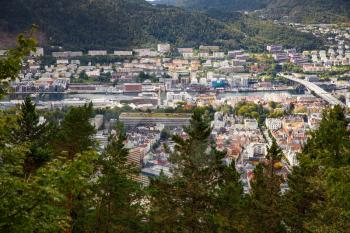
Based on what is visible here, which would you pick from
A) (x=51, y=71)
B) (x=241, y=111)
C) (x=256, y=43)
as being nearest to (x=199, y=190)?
(x=241, y=111)

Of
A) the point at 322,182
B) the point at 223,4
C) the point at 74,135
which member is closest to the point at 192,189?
the point at 322,182

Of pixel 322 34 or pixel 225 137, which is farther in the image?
pixel 322 34

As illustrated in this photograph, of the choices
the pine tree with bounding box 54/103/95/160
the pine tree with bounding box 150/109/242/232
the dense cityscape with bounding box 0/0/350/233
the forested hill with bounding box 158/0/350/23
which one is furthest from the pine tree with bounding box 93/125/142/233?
the forested hill with bounding box 158/0/350/23

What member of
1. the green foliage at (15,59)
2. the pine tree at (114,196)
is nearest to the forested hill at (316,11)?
the pine tree at (114,196)

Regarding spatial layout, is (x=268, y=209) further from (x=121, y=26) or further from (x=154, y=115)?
Answer: (x=121, y=26)

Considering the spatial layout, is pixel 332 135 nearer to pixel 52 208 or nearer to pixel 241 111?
pixel 52 208

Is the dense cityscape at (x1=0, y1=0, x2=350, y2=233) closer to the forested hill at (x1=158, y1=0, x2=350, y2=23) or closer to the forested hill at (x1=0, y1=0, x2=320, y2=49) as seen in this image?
the forested hill at (x1=158, y1=0, x2=350, y2=23)
